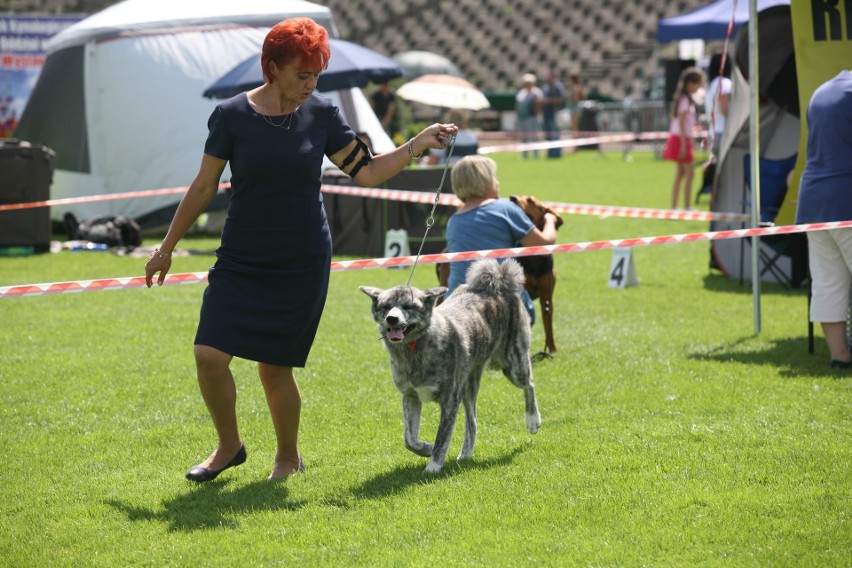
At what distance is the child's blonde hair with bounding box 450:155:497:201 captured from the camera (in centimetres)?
686

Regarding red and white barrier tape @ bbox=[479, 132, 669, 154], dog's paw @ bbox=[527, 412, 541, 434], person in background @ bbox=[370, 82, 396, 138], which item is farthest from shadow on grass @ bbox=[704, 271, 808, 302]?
person in background @ bbox=[370, 82, 396, 138]

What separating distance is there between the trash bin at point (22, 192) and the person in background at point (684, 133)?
8316mm

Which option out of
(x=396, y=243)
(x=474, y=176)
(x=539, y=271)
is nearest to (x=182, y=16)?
(x=396, y=243)

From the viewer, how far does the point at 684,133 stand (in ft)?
50.7

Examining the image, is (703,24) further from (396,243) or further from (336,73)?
(396,243)

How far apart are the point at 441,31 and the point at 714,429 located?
42.2m

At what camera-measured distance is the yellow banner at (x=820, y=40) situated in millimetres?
8453

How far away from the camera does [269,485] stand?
16.4 ft

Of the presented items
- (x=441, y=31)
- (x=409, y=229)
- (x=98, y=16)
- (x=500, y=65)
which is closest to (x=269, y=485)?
(x=409, y=229)

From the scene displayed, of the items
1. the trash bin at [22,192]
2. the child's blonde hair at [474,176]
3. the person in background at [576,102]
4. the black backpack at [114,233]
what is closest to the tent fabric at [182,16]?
the trash bin at [22,192]

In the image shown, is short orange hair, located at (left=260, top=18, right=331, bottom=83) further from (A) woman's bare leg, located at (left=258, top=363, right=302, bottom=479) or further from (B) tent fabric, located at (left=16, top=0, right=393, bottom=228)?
(B) tent fabric, located at (left=16, top=0, right=393, bottom=228)

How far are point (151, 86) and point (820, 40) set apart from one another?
9181mm

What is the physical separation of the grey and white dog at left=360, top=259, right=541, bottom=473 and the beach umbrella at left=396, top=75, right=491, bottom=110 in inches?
418

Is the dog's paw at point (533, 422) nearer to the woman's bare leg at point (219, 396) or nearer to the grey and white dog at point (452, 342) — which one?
the grey and white dog at point (452, 342)
